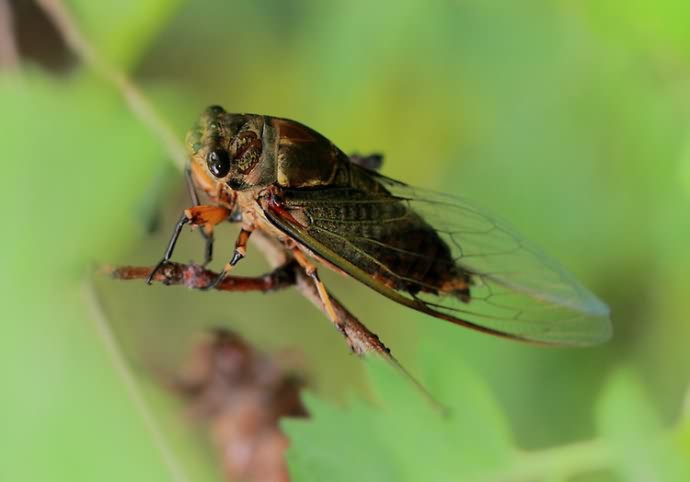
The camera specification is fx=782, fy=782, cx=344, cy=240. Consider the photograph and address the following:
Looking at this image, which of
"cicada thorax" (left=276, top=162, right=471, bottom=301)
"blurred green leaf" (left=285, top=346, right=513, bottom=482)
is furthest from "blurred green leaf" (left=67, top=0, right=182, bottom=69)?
"blurred green leaf" (left=285, top=346, right=513, bottom=482)

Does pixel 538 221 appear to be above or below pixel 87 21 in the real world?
below

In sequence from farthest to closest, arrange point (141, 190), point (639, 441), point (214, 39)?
point (214, 39)
point (141, 190)
point (639, 441)

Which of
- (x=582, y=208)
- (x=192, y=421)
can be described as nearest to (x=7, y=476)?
(x=192, y=421)

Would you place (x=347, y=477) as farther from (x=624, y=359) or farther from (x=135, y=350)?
(x=624, y=359)

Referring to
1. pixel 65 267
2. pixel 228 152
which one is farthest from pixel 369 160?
pixel 65 267

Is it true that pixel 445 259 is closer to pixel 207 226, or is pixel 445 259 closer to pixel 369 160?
pixel 369 160

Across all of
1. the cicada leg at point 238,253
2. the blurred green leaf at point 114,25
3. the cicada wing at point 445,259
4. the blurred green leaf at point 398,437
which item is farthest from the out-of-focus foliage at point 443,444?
the blurred green leaf at point 114,25

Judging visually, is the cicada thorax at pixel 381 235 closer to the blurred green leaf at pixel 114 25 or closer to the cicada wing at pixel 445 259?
the cicada wing at pixel 445 259
